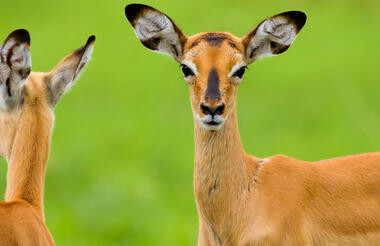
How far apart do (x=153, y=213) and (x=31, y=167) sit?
19.8 feet

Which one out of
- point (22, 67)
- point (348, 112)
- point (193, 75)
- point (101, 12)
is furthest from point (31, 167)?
point (101, 12)

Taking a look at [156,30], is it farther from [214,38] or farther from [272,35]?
[272,35]

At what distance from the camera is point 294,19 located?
8305 millimetres

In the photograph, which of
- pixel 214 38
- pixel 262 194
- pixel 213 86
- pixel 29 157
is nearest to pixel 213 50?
pixel 214 38

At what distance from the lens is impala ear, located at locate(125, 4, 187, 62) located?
27.0 feet

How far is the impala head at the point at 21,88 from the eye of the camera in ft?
26.9

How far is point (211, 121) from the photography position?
760 centimetres

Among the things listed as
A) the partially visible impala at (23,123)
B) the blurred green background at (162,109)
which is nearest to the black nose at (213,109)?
the partially visible impala at (23,123)

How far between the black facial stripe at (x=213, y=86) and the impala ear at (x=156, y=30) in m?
0.58

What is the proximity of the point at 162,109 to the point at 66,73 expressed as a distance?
11575 mm

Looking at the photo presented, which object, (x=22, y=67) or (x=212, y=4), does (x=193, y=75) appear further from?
(x=212, y=4)

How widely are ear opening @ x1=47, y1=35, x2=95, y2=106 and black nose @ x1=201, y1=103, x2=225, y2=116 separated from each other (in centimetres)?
158

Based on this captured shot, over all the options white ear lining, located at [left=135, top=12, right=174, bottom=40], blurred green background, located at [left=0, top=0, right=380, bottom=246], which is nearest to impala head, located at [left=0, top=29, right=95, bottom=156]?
white ear lining, located at [left=135, top=12, right=174, bottom=40]

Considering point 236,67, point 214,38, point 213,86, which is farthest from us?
point 214,38
